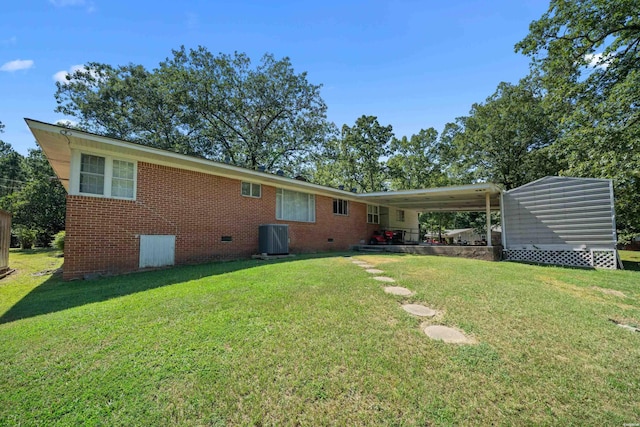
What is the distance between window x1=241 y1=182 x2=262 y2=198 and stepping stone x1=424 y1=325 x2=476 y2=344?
7.86 meters

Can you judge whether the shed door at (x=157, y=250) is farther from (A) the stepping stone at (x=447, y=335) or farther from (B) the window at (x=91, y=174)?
(A) the stepping stone at (x=447, y=335)

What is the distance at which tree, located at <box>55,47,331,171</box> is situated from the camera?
17906 mm

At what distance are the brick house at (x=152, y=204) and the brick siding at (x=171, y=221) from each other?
18 mm

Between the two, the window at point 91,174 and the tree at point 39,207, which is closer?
the window at point 91,174

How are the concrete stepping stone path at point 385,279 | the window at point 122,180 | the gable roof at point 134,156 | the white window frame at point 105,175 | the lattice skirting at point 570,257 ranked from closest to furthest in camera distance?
the concrete stepping stone path at point 385,279 < the gable roof at point 134,156 < the white window frame at point 105,175 < the window at point 122,180 < the lattice skirting at point 570,257

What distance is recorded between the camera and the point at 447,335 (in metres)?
3.03

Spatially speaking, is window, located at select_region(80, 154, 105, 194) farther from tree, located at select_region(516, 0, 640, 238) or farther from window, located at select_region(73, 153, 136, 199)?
tree, located at select_region(516, 0, 640, 238)

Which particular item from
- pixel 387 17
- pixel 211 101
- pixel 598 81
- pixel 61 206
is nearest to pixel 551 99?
pixel 598 81

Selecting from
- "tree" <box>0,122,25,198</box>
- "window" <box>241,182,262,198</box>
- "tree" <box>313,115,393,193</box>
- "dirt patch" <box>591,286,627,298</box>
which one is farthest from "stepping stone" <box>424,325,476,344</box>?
"tree" <box>0,122,25,198</box>

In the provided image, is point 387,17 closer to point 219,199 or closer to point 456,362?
point 219,199

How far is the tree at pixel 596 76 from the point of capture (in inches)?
342

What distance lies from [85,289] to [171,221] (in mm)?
2854

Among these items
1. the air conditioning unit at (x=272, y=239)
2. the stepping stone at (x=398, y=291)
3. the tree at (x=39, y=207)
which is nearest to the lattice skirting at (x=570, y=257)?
the stepping stone at (x=398, y=291)

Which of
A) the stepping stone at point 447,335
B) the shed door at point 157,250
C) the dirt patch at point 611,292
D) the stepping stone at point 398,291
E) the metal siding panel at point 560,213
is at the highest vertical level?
the metal siding panel at point 560,213
